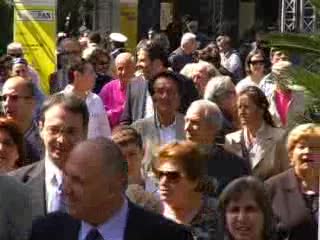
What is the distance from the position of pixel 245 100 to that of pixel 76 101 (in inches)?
119

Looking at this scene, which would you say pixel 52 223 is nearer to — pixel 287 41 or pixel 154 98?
A: pixel 287 41

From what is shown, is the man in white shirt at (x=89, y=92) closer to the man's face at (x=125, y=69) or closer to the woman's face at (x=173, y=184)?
the man's face at (x=125, y=69)

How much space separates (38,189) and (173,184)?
76 cm

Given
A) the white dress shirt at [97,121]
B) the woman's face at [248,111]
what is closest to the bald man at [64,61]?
the white dress shirt at [97,121]

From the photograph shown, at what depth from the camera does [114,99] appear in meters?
13.2

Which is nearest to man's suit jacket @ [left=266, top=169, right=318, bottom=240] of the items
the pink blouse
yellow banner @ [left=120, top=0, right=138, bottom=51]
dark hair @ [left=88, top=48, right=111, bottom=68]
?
the pink blouse

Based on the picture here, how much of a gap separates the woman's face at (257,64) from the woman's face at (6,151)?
7723 millimetres

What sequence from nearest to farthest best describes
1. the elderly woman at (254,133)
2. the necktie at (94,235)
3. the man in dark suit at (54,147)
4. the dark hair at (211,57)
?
1. the necktie at (94,235)
2. the man in dark suit at (54,147)
3. the elderly woman at (254,133)
4. the dark hair at (211,57)

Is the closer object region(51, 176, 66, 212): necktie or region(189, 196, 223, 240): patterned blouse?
region(51, 176, 66, 212): necktie

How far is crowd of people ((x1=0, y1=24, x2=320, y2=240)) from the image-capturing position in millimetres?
5117

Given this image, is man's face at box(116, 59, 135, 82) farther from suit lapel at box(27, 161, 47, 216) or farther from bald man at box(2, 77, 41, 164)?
suit lapel at box(27, 161, 47, 216)

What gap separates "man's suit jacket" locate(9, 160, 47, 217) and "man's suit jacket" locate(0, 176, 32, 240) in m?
0.42

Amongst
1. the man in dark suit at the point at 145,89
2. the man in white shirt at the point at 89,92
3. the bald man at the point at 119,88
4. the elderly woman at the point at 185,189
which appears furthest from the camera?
the bald man at the point at 119,88

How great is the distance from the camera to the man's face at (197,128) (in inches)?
339
